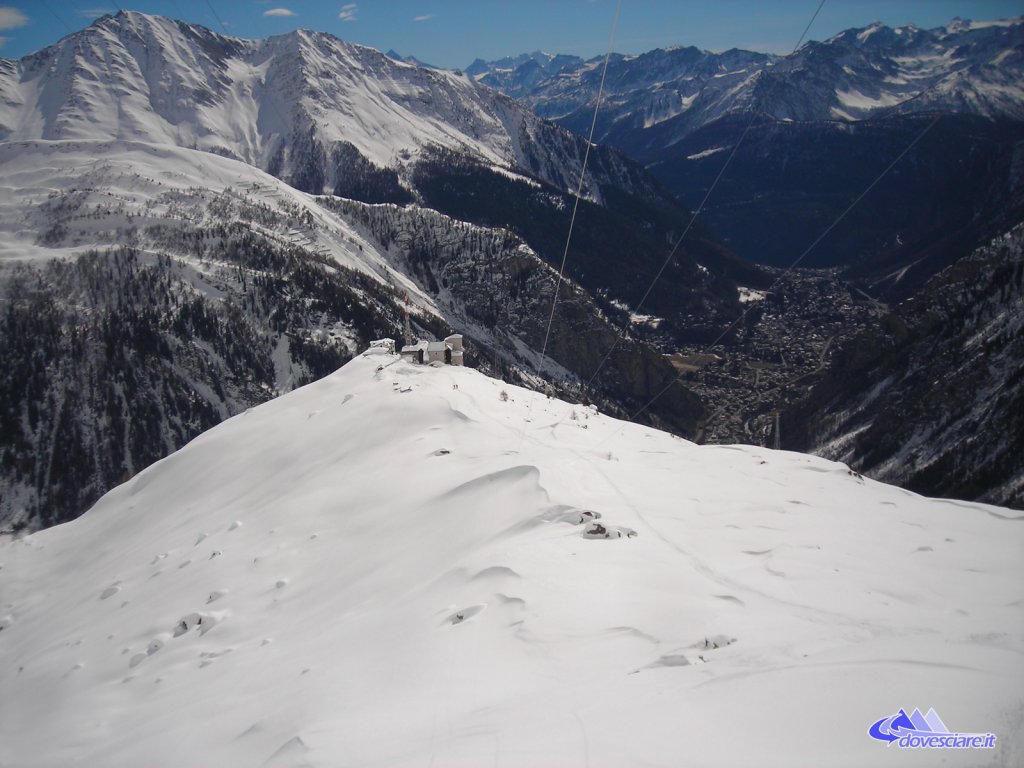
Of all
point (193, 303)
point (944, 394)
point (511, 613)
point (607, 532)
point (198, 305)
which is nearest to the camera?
point (511, 613)

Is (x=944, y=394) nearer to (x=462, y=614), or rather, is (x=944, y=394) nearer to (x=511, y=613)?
(x=511, y=613)

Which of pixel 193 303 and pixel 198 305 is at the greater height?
pixel 193 303

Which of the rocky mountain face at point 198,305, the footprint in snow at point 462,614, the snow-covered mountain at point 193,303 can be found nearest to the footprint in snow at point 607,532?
the footprint in snow at point 462,614

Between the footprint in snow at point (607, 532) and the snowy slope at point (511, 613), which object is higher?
the footprint in snow at point (607, 532)

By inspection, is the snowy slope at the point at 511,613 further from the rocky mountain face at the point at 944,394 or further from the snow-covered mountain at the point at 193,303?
the snow-covered mountain at the point at 193,303

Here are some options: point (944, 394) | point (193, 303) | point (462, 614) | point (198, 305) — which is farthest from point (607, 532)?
point (193, 303)

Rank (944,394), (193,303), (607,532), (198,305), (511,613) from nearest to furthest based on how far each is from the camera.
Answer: (511,613) → (607,532) → (944,394) → (198,305) → (193,303)

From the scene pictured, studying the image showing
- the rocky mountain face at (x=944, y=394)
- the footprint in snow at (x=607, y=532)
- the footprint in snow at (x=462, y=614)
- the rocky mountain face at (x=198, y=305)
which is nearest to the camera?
the footprint in snow at (x=462, y=614)

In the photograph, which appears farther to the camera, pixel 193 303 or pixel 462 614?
pixel 193 303
